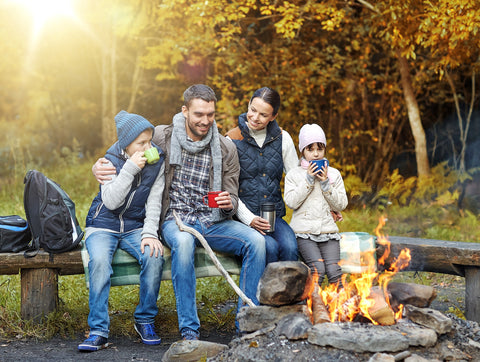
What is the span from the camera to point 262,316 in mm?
3645

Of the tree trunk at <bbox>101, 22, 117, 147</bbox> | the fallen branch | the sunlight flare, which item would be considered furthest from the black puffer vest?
the sunlight flare

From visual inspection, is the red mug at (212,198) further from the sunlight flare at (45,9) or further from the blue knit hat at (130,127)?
the sunlight flare at (45,9)

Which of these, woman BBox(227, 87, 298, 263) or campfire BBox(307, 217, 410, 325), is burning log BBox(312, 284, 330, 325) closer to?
campfire BBox(307, 217, 410, 325)

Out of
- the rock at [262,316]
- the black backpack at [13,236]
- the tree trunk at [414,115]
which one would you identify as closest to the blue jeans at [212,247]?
the rock at [262,316]

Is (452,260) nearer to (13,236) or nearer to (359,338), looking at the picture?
(359,338)

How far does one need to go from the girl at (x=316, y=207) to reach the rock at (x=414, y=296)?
704 millimetres

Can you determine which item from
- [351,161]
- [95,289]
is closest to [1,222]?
[95,289]

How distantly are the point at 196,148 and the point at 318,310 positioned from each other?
5.00 feet

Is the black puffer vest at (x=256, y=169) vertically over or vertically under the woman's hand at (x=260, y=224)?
over

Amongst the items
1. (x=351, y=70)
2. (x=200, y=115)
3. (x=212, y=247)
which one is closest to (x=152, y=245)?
(x=212, y=247)

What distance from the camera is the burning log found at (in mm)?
3531

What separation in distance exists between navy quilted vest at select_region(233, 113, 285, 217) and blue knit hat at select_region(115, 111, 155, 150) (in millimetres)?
838

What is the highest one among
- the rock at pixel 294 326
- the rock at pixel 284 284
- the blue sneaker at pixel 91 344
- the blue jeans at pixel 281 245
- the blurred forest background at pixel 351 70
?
the blurred forest background at pixel 351 70

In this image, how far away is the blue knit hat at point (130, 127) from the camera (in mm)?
4152
